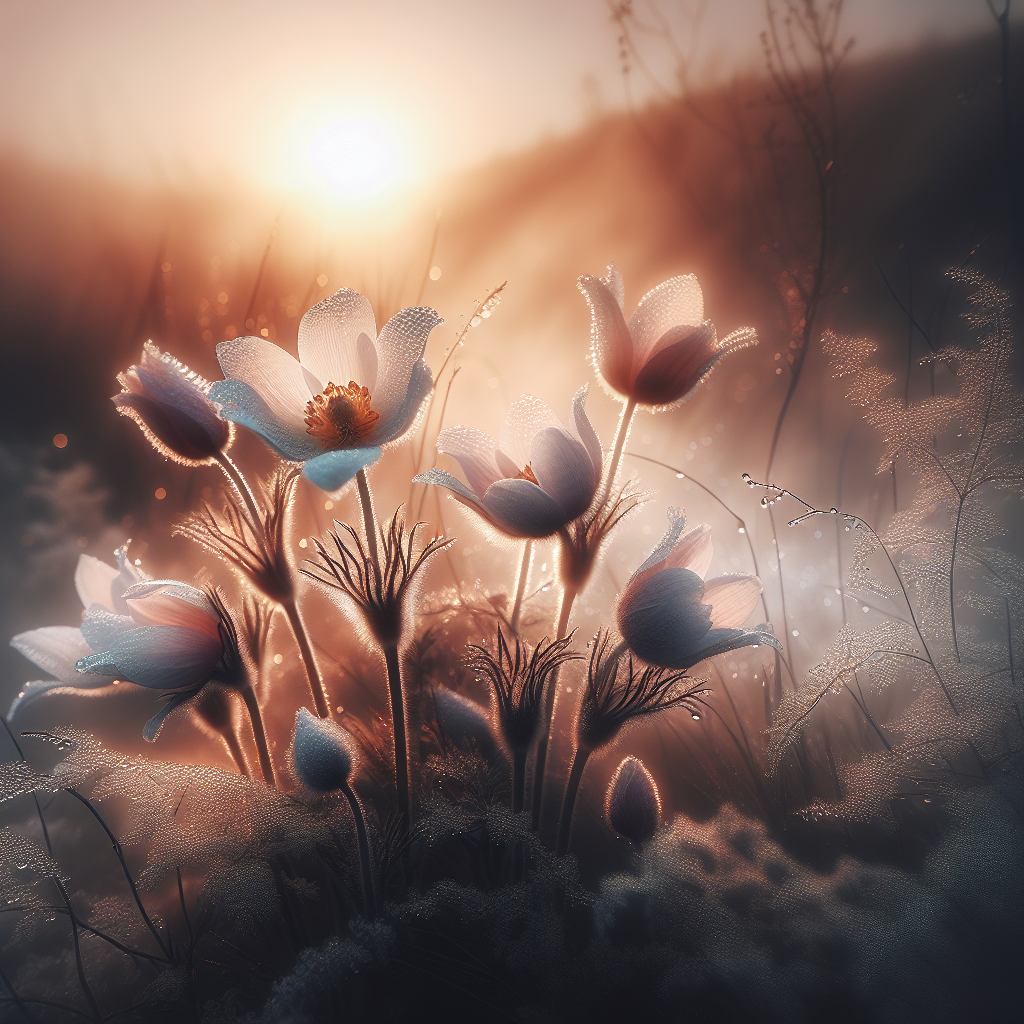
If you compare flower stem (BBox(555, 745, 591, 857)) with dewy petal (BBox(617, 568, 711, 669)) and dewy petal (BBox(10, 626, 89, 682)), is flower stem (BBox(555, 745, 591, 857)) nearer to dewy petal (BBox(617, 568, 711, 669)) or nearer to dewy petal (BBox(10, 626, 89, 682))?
dewy petal (BBox(617, 568, 711, 669))

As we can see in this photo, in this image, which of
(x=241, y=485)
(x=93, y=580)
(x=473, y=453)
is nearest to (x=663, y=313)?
(x=473, y=453)

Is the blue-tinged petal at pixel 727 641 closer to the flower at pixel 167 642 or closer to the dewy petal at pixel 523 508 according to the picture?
the dewy petal at pixel 523 508

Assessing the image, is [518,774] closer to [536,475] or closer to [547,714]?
[547,714]

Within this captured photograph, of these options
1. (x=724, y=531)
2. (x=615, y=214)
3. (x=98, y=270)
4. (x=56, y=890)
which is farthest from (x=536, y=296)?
(x=56, y=890)

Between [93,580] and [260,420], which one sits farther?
[93,580]

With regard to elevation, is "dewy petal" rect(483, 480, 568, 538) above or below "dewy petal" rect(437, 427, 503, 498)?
below

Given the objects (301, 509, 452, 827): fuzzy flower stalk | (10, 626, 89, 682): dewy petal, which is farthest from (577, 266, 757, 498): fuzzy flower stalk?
(10, 626, 89, 682): dewy petal
